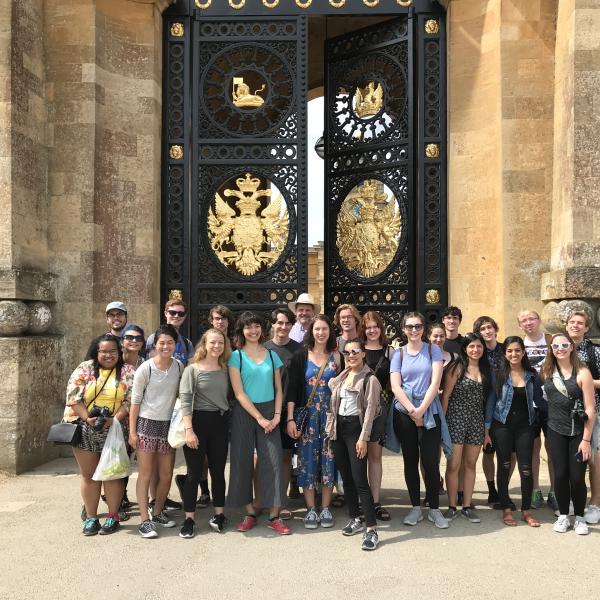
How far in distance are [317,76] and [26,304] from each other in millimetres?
6695

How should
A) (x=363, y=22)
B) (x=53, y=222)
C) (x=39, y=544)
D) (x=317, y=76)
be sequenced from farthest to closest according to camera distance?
(x=317, y=76), (x=363, y=22), (x=53, y=222), (x=39, y=544)

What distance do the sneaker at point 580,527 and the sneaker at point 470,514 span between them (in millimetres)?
660

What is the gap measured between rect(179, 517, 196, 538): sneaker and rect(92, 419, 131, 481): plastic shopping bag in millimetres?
534

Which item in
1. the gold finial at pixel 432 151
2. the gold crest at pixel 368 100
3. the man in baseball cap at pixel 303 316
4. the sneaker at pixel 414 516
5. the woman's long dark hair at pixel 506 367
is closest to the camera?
the sneaker at pixel 414 516

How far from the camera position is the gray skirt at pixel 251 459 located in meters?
5.16

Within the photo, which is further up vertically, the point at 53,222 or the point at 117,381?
the point at 53,222

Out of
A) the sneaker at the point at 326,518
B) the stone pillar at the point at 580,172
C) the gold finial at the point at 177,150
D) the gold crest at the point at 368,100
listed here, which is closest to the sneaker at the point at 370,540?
the sneaker at the point at 326,518

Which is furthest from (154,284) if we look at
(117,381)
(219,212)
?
(117,381)

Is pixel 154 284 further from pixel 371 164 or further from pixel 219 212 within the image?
pixel 371 164

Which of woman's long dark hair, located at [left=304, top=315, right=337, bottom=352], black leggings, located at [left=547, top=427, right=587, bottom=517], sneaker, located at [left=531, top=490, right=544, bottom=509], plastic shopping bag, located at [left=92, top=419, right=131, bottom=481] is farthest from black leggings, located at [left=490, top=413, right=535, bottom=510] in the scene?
plastic shopping bag, located at [left=92, top=419, right=131, bottom=481]

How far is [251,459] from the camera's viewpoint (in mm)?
5234

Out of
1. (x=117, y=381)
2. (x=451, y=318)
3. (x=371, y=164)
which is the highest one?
(x=371, y=164)

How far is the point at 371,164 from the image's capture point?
8898 millimetres

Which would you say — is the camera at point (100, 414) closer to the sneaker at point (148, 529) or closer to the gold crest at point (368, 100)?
the sneaker at point (148, 529)
